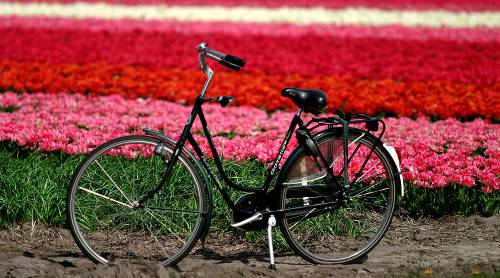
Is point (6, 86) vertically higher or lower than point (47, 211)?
higher

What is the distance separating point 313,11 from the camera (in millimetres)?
16234

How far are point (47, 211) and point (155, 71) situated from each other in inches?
211

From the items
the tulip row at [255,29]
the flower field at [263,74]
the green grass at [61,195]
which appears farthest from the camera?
the tulip row at [255,29]

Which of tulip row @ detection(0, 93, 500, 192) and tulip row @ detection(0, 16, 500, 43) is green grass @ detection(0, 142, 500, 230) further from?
tulip row @ detection(0, 16, 500, 43)

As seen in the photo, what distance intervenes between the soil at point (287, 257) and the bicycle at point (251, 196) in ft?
0.39

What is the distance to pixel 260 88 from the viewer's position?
8695 mm

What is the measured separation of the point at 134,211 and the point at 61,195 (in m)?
1.01

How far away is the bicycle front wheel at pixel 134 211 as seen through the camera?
3.98 metres

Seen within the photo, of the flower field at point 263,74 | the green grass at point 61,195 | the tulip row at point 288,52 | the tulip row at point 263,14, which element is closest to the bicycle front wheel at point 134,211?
the green grass at point 61,195

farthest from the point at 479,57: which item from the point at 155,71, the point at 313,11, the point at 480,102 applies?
the point at 313,11

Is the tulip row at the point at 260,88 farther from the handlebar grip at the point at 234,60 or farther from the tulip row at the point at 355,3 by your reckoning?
the tulip row at the point at 355,3

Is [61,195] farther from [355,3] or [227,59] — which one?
[355,3]

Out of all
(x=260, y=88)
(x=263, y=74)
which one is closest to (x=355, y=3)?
(x=263, y=74)

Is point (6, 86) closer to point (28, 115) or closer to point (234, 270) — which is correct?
point (28, 115)
